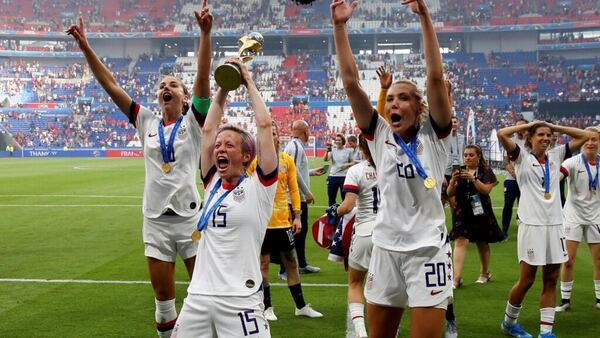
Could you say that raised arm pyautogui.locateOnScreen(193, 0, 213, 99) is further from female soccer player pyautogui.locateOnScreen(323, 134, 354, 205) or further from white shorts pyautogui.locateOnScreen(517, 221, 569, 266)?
female soccer player pyautogui.locateOnScreen(323, 134, 354, 205)

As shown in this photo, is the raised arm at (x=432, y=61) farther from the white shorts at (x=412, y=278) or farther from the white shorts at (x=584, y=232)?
the white shorts at (x=584, y=232)

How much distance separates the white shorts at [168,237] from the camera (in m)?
6.05

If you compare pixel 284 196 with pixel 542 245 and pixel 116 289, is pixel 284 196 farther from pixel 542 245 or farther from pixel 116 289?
pixel 116 289

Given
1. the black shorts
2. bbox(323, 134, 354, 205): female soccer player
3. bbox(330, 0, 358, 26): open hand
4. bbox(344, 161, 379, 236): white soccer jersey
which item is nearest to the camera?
bbox(330, 0, 358, 26): open hand

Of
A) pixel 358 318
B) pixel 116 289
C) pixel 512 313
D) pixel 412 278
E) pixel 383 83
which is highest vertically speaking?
pixel 383 83

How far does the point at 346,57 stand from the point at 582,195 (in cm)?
530

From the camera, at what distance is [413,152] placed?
439cm

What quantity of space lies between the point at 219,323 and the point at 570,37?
7642 cm

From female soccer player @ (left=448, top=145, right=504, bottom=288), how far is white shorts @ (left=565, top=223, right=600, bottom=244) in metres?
1.29

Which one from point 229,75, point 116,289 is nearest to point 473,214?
point 116,289

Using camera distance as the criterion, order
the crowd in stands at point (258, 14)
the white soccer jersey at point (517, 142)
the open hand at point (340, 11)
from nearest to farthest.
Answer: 1. the open hand at point (340, 11)
2. the white soccer jersey at point (517, 142)
3. the crowd in stands at point (258, 14)

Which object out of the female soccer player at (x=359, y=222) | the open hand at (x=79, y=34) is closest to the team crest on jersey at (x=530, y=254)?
the female soccer player at (x=359, y=222)

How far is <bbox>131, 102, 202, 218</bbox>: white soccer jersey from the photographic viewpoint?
6035mm

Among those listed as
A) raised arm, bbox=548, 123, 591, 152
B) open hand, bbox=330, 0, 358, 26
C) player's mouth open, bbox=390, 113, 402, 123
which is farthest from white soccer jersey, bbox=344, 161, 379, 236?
open hand, bbox=330, 0, 358, 26
